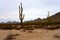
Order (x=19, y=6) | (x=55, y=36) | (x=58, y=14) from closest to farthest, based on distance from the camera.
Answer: (x=55, y=36), (x=19, y=6), (x=58, y=14)

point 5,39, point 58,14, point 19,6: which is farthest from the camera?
point 58,14

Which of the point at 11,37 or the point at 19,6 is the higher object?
the point at 19,6

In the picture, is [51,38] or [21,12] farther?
[21,12]

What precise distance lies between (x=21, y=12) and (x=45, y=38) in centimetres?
2201

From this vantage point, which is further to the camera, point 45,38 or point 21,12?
point 21,12

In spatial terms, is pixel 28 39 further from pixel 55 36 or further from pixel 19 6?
pixel 19 6

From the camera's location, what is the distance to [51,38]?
78.6ft

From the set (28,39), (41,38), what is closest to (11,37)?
(28,39)

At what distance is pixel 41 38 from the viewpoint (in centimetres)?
2402

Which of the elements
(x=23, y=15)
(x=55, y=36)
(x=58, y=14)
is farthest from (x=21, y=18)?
(x=58, y=14)

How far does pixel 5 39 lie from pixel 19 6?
21880mm

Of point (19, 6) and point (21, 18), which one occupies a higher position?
point (19, 6)

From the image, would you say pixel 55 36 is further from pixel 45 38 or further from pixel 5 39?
pixel 5 39

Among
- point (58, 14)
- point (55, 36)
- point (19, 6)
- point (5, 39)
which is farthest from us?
point (58, 14)
